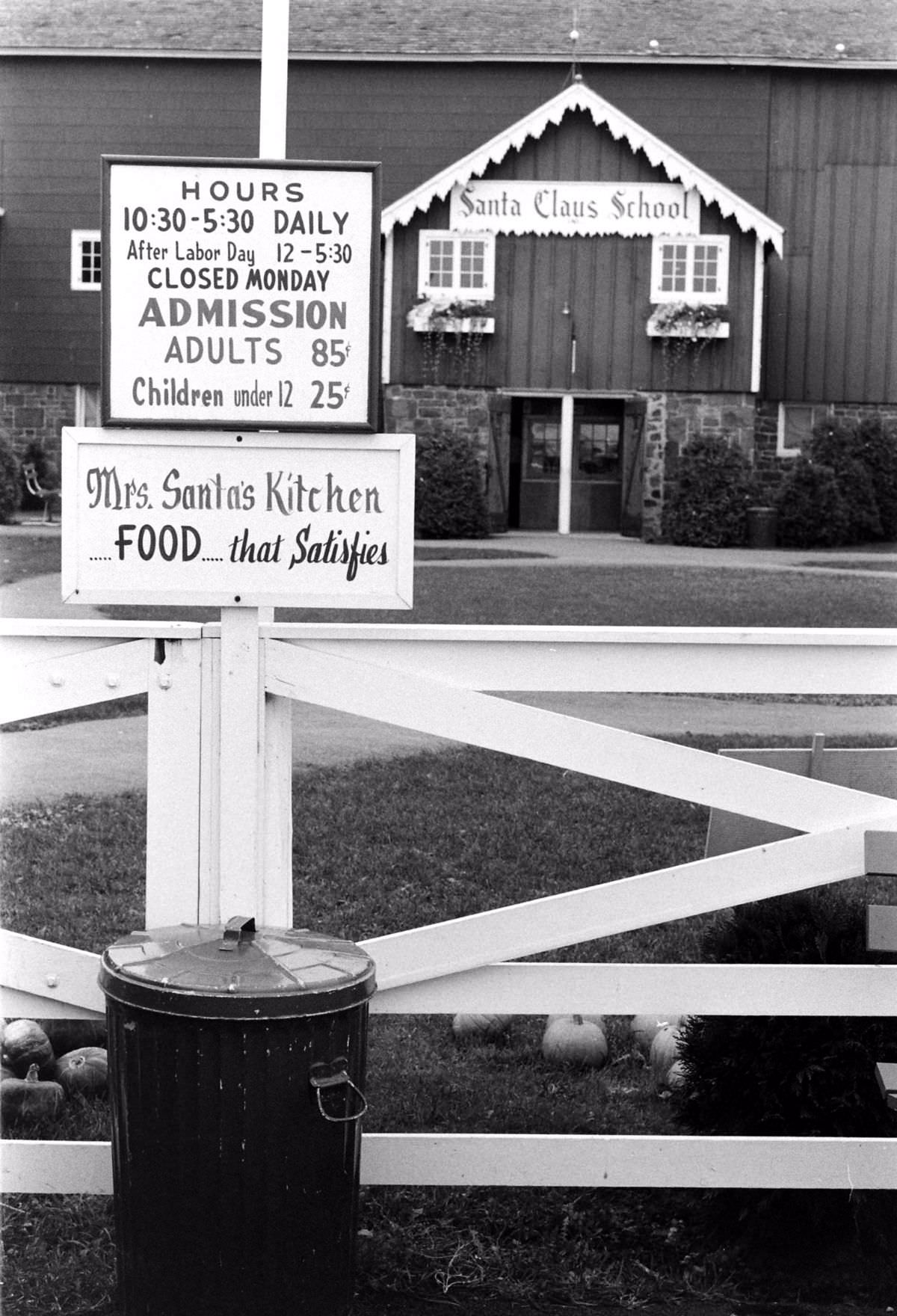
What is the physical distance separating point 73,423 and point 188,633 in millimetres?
23605

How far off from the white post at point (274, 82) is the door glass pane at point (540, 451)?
21.4m

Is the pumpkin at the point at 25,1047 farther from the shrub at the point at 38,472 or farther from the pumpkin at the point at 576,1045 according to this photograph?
the shrub at the point at 38,472

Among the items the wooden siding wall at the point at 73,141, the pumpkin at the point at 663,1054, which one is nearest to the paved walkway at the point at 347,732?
the pumpkin at the point at 663,1054

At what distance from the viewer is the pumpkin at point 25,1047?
14.0 feet

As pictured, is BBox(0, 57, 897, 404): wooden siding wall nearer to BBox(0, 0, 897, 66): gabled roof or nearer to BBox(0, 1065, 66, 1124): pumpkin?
BBox(0, 0, 897, 66): gabled roof

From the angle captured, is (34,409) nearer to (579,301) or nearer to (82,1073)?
(579,301)

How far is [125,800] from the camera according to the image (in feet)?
22.3

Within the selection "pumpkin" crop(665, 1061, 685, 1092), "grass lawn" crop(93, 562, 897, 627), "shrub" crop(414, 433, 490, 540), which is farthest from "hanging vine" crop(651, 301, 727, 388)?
"pumpkin" crop(665, 1061, 685, 1092)

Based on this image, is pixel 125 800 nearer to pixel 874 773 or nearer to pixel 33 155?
pixel 874 773

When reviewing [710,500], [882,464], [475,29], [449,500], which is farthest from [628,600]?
[475,29]

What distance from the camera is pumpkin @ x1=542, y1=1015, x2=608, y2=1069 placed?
185 inches

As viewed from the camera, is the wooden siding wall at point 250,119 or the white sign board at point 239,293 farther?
the wooden siding wall at point 250,119

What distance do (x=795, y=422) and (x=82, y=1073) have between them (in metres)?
23.4

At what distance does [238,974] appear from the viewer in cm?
283
